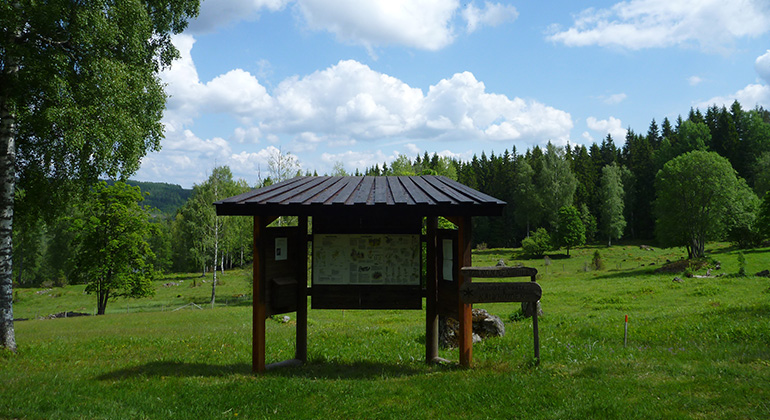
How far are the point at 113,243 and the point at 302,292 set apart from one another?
1009 inches

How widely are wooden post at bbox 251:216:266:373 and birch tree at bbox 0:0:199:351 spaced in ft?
21.2

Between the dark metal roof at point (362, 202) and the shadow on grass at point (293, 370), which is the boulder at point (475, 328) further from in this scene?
the dark metal roof at point (362, 202)

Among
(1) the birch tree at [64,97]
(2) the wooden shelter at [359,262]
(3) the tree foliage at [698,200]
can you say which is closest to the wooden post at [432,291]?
(2) the wooden shelter at [359,262]

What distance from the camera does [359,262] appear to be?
30.7 feet

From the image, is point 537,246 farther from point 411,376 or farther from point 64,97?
point 64,97

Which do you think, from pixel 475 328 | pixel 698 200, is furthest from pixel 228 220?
pixel 698 200

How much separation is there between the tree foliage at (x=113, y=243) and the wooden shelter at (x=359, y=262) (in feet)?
83.5

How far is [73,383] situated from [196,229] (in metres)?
54.1

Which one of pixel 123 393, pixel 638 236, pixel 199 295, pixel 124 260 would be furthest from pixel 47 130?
pixel 638 236

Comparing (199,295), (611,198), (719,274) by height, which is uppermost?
(611,198)

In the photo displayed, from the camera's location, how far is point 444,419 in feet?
19.9

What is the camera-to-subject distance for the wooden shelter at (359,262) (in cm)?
880

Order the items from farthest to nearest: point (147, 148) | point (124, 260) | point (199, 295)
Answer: point (199, 295) < point (124, 260) < point (147, 148)

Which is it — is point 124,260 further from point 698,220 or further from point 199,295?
point 698,220
